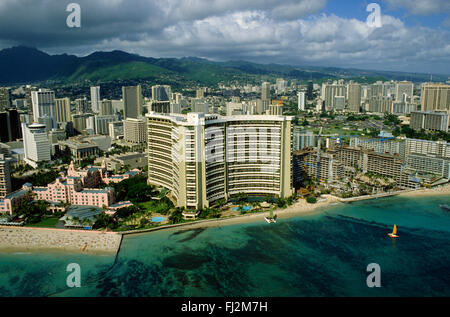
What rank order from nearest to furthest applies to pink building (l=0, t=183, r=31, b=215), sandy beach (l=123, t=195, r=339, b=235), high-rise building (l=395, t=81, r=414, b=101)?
sandy beach (l=123, t=195, r=339, b=235) < pink building (l=0, t=183, r=31, b=215) < high-rise building (l=395, t=81, r=414, b=101)

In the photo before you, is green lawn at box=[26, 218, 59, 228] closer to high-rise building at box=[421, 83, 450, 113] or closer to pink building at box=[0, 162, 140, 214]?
pink building at box=[0, 162, 140, 214]

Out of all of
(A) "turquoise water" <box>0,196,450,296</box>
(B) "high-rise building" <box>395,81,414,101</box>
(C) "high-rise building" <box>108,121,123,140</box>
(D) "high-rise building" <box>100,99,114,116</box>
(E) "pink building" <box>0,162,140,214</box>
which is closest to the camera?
(A) "turquoise water" <box>0,196,450,296</box>

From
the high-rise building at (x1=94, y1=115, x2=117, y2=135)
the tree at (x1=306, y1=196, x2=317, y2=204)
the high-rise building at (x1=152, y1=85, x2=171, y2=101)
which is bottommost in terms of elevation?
the tree at (x1=306, y1=196, x2=317, y2=204)

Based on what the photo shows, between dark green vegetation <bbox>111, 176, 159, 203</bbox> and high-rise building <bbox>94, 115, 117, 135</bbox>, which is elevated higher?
high-rise building <bbox>94, 115, 117, 135</bbox>

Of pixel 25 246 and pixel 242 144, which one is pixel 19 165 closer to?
pixel 25 246

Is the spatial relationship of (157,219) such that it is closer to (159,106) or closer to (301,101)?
(159,106)

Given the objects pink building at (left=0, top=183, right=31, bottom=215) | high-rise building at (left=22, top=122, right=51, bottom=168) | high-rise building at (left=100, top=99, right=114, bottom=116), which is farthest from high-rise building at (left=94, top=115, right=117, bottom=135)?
pink building at (left=0, top=183, right=31, bottom=215)

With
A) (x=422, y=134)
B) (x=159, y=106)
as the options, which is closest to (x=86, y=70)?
(x=159, y=106)
